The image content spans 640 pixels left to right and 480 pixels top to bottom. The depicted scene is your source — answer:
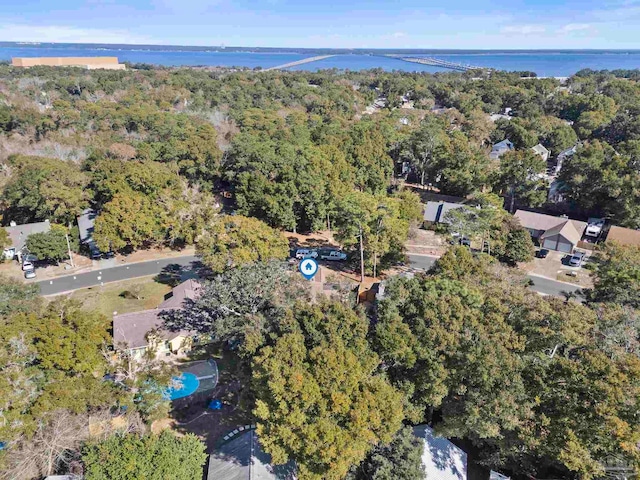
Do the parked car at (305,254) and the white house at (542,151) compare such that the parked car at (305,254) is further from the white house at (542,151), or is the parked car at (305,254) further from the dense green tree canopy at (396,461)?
the white house at (542,151)

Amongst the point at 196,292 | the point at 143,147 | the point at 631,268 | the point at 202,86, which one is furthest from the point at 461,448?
the point at 202,86

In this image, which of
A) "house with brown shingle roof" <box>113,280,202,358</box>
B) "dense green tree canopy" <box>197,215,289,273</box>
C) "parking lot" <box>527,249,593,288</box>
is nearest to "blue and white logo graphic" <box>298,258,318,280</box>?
"dense green tree canopy" <box>197,215,289,273</box>

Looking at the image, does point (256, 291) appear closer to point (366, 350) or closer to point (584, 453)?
point (366, 350)

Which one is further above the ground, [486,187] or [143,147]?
[143,147]

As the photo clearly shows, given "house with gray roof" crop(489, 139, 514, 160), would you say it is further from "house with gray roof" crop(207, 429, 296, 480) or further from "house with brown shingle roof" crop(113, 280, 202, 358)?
"house with gray roof" crop(207, 429, 296, 480)

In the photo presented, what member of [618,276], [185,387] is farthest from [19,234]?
[618,276]
